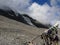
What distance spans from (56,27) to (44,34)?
406 mm

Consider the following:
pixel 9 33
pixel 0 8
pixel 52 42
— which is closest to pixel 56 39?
pixel 52 42

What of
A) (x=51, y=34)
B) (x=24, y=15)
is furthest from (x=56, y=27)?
(x=24, y=15)

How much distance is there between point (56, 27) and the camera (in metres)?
6.62

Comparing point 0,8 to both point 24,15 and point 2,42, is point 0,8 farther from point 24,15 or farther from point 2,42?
point 2,42

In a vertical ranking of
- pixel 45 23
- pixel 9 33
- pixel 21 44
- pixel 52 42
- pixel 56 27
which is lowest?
pixel 52 42

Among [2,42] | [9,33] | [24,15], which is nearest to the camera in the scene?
[2,42]

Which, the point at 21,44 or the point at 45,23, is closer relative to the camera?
the point at 21,44

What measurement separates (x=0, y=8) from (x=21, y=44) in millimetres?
31645

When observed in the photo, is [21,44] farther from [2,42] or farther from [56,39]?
[56,39]

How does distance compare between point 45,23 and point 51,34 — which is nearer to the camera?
point 51,34

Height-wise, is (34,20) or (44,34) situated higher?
(34,20)

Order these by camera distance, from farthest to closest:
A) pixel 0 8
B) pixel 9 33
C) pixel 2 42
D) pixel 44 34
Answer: pixel 0 8 → pixel 9 33 → pixel 2 42 → pixel 44 34

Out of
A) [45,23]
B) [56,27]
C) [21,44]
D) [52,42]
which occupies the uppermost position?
[45,23]

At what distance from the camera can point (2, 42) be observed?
30266 mm
